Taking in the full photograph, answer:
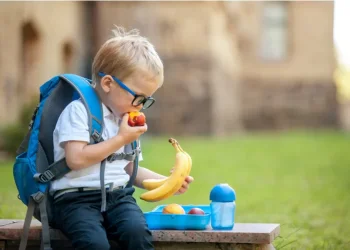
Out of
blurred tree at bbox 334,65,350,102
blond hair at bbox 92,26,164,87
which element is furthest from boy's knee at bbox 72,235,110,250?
blurred tree at bbox 334,65,350,102

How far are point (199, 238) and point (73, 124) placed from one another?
728 mm

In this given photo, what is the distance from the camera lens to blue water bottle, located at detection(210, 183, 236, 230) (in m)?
3.24

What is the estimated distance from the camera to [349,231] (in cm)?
570

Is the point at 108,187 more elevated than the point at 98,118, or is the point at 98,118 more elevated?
the point at 98,118

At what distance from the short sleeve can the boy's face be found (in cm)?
14

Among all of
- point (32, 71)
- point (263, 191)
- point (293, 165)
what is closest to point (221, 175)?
point (263, 191)

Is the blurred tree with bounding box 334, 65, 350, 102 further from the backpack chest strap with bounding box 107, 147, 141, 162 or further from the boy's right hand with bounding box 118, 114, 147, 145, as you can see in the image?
the boy's right hand with bounding box 118, 114, 147, 145

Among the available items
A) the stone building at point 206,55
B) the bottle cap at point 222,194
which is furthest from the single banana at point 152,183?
the stone building at point 206,55

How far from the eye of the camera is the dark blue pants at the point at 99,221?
3037 millimetres

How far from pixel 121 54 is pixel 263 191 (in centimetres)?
599

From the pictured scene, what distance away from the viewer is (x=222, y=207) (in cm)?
325

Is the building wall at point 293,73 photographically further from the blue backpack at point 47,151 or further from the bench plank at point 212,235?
the bench plank at point 212,235

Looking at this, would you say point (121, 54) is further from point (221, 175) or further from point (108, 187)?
point (221, 175)

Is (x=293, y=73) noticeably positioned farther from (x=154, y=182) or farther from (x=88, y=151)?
(x=88, y=151)
